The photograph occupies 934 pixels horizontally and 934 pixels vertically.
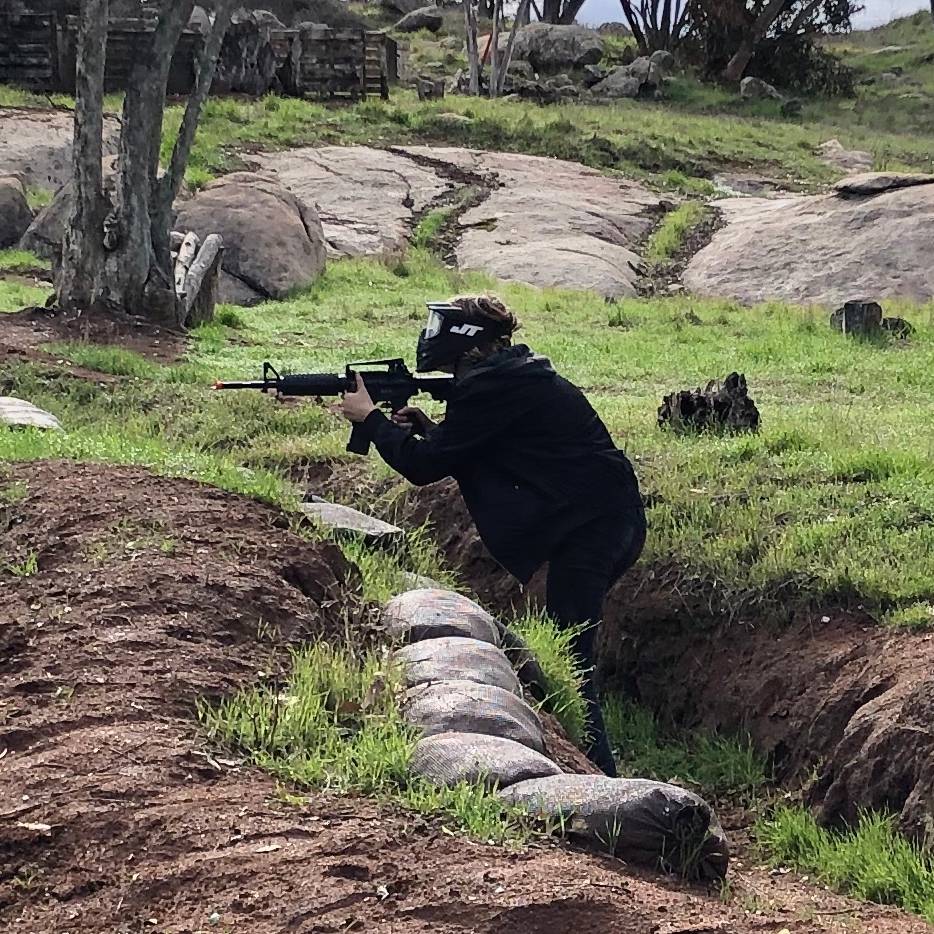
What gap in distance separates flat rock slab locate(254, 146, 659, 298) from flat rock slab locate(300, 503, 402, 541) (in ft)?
31.3

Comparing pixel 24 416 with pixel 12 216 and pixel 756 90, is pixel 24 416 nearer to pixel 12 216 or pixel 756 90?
pixel 12 216

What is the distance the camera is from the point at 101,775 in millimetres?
3586

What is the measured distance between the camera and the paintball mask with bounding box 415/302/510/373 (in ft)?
18.1

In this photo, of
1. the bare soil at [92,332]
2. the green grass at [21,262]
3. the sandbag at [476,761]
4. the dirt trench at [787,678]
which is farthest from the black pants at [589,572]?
the green grass at [21,262]

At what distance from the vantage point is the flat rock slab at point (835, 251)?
15523 millimetres

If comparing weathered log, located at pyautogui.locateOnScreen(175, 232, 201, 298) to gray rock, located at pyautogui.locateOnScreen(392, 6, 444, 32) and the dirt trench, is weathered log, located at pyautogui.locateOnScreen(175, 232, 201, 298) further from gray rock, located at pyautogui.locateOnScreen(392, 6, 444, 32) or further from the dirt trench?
gray rock, located at pyautogui.locateOnScreen(392, 6, 444, 32)

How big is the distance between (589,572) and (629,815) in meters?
1.98

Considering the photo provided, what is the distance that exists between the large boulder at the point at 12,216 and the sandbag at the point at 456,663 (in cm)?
1207

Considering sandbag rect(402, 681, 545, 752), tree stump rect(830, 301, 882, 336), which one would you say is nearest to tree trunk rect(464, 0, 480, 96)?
tree stump rect(830, 301, 882, 336)

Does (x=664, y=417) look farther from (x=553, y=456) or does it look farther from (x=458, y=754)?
(x=458, y=754)

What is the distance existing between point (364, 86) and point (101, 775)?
23086 mm

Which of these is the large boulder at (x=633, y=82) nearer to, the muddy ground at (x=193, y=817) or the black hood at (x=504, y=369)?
the black hood at (x=504, y=369)

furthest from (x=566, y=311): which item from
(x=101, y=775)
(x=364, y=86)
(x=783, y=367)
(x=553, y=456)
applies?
(x=364, y=86)

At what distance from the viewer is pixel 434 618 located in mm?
5137
